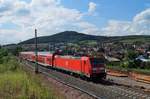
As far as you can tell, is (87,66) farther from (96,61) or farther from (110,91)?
(110,91)

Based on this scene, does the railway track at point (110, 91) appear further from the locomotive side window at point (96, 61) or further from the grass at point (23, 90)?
the locomotive side window at point (96, 61)

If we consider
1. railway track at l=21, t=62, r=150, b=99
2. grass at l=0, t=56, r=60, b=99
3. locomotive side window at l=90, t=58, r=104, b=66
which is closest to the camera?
grass at l=0, t=56, r=60, b=99

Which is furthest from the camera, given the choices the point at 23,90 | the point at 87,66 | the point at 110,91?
the point at 87,66

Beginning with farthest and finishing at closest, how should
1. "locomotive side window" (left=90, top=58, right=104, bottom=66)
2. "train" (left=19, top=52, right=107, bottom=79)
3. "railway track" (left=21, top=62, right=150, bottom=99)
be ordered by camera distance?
1. "locomotive side window" (left=90, top=58, right=104, bottom=66)
2. "train" (left=19, top=52, right=107, bottom=79)
3. "railway track" (left=21, top=62, right=150, bottom=99)

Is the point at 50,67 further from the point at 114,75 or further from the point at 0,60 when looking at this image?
the point at 114,75

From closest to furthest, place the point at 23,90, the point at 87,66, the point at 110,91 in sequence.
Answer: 1. the point at 23,90
2. the point at 110,91
3. the point at 87,66

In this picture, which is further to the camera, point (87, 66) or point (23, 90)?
point (87, 66)

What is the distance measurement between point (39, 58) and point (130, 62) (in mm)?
29233

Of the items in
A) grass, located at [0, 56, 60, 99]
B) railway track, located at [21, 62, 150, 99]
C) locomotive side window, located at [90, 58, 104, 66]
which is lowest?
railway track, located at [21, 62, 150, 99]

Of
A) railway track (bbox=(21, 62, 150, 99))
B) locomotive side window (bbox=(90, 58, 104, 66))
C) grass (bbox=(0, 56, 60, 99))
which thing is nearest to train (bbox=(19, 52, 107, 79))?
locomotive side window (bbox=(90, 58, 104, 66))

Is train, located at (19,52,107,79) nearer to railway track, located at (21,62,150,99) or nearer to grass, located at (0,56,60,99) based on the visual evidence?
railway track, located at (21,62,150,99)

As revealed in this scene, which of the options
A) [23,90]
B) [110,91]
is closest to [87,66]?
[110,91]

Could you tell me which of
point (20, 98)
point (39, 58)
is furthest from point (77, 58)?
point (39, 58)

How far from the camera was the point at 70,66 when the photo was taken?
152 ft
